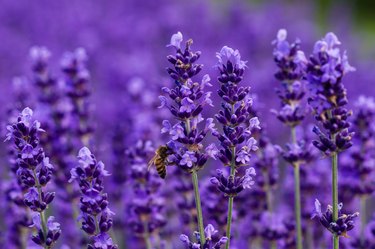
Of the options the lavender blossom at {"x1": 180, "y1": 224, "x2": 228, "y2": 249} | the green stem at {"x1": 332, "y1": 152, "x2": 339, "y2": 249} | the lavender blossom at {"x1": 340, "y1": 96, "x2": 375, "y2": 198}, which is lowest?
the lavender blossom at {"x1": 180, "y1": 224, "x2": 228, "y2": 249}

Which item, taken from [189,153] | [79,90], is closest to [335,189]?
[189,153]

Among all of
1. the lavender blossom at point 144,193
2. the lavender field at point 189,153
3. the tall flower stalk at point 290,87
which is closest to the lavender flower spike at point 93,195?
the lavender field at point 189,153

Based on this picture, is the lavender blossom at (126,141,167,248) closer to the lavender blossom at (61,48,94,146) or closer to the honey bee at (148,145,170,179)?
the honey bee at (148,145,170,179)

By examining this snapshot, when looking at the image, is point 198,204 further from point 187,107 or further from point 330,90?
point 330,90

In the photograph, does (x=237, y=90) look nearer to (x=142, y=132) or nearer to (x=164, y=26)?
(x=142, y=132)

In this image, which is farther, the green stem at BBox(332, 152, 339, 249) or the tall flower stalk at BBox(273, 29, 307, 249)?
the tall flower stalk at BBox(273, 29, 307, 249)

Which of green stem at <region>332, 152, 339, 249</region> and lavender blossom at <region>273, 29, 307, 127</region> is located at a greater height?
lavender blossom at <region>273, 29, 307, 127</region>

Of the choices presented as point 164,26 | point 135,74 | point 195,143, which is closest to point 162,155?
point 195,143

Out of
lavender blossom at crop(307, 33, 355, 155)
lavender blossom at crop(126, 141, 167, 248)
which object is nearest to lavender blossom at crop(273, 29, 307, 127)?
lavender blossom at crop(307, 33, 355, 155)
